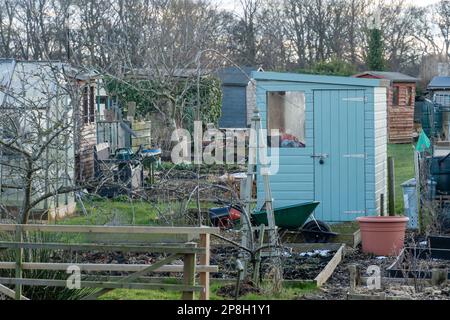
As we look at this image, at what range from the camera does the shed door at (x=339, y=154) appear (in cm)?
1337

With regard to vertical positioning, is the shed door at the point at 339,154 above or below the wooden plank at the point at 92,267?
above

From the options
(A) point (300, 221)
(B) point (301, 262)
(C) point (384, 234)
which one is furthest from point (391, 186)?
(B) point (301, 262)

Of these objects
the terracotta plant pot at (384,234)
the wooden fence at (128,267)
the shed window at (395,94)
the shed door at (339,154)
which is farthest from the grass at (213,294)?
the shed window at (395,94)

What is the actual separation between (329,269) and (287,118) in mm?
4361

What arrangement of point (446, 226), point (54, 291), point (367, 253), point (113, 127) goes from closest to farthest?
point (54, 291) → point (367, 253) → point (446, 226) → point (113, 127)

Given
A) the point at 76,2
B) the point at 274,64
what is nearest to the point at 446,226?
the point at 76,2

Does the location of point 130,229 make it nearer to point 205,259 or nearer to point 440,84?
point 205,259

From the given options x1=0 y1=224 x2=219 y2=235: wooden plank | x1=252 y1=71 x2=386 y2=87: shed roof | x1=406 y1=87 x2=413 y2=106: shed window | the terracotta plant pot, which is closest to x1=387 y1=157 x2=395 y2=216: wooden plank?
x1=252 y1=71 x2=386 y2=87: shed roof

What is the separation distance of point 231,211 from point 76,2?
21145 millimetres

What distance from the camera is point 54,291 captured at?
24.8 feet

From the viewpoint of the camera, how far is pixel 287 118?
13570mm

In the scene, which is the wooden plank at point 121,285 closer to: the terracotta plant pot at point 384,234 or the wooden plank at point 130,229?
the wooden plank at point 130,229

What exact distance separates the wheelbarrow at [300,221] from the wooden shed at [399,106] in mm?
22746
